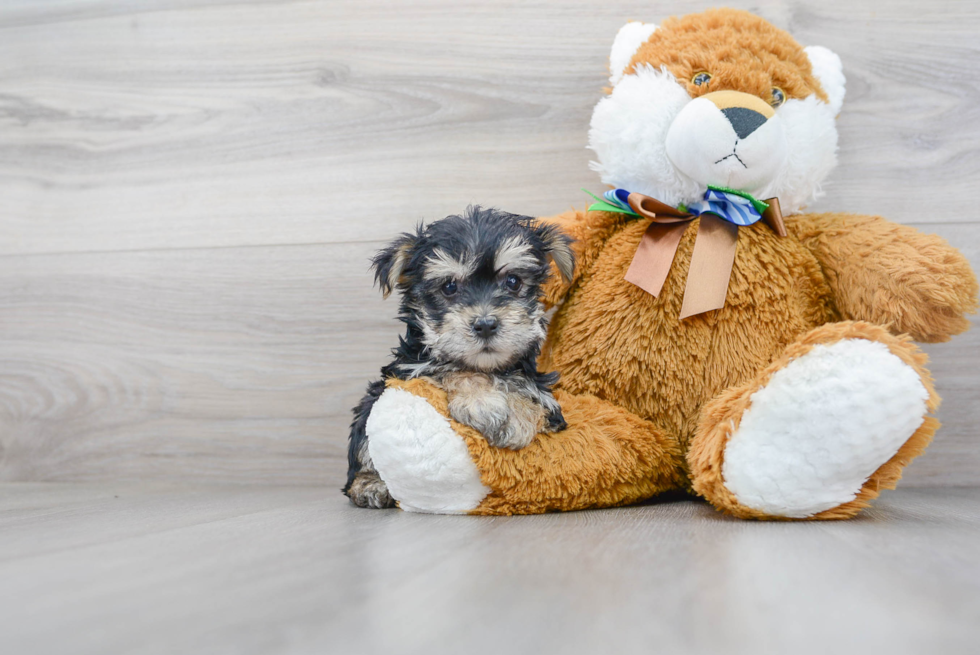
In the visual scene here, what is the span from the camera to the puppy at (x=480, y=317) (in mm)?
1086

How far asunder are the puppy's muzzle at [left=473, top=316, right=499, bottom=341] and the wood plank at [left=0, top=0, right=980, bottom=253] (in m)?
0.66

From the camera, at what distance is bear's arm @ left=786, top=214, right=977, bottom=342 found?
1167 millimetres

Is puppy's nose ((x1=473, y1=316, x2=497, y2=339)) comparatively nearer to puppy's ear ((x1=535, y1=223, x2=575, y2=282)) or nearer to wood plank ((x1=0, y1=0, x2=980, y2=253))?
puppy's ear ((x1=535, y1=223, x2=575, y2=282))

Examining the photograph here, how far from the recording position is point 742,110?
1.22 m

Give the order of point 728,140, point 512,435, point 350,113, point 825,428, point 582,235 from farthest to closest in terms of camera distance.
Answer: point 350,113
point 582,235
point 728,140
point 512,435
point 825,428

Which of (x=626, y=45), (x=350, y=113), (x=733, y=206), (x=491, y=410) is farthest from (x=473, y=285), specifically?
(x=350, y=113)

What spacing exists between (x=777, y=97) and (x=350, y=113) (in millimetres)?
969

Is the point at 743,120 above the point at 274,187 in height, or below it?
above

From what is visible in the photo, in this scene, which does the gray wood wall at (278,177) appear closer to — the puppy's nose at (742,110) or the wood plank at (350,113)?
the wood plank at (350,113)

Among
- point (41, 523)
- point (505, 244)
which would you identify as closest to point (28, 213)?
point (41, 523)

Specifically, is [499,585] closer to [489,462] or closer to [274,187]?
[489,462]

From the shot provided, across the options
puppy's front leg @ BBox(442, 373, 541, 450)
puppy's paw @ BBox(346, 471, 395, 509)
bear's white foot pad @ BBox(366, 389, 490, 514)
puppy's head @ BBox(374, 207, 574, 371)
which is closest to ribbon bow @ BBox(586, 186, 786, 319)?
puppy's head @ BBox(374, 207, 574, 371)

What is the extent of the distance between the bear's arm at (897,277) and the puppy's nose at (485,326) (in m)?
0.65

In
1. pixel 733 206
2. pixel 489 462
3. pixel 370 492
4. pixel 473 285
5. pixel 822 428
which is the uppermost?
pixel 733 206
